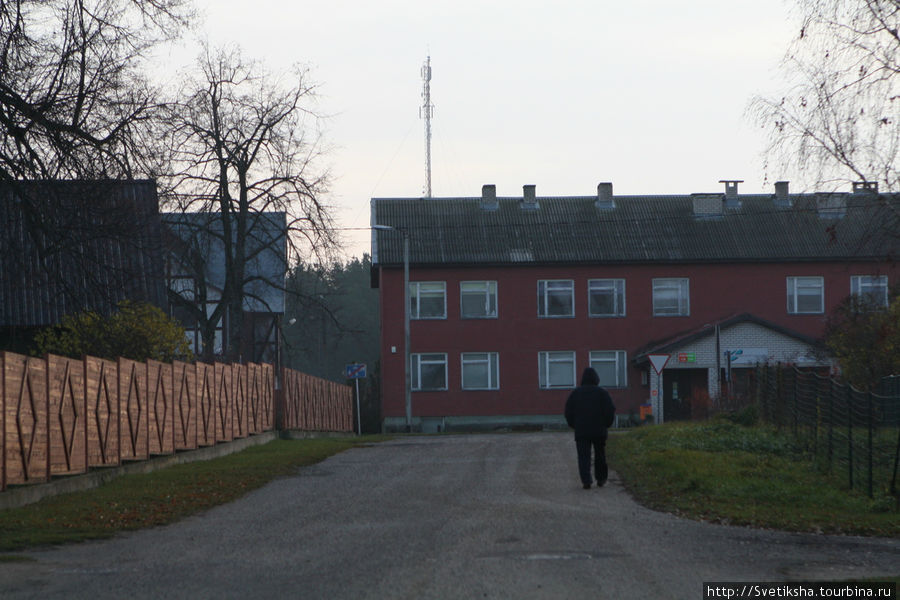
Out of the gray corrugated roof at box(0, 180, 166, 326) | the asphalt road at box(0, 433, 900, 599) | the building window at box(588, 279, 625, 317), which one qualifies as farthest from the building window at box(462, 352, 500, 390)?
the asphalt road at box(0, 433, 900, 599)

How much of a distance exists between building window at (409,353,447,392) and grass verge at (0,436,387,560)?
24810 mm

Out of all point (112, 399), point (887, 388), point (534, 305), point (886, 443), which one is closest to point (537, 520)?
point (886, 443)

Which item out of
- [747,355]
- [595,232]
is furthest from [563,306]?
[747,355]

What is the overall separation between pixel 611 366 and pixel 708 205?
28.0ft

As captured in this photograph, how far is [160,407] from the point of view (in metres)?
20.2

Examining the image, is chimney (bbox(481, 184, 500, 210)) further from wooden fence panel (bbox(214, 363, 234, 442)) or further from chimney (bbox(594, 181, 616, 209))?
wooden fence panel (bbox(214, 363, 234, 442))

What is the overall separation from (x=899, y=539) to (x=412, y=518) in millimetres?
4711

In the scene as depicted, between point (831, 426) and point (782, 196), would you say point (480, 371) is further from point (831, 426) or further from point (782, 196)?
point (831, 426)

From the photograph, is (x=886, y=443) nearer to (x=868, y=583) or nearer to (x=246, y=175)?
(x=868, y=583)

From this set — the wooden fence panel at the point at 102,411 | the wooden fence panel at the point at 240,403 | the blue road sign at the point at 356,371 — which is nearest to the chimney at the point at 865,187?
the wooden fence panel at the point at 102,411

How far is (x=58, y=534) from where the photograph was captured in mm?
11039

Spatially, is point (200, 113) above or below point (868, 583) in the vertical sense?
above

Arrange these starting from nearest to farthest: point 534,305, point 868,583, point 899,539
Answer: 1. point 868,583
2. point 899,539
3. point 534,305

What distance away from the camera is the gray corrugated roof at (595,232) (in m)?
47.3
